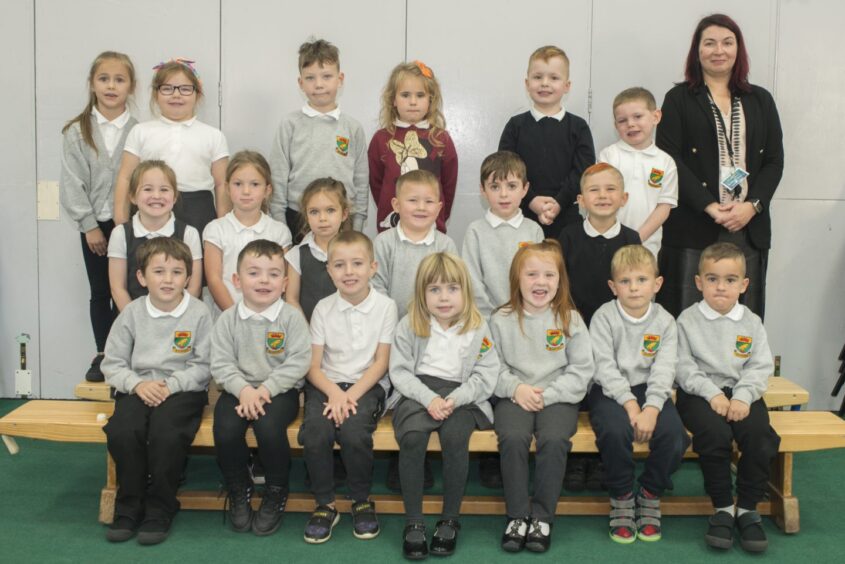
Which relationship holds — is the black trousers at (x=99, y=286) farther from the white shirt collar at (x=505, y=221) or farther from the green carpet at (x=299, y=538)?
the white shirt collar at (x=505, y=221)

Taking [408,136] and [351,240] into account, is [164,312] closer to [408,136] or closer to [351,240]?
[351,240]

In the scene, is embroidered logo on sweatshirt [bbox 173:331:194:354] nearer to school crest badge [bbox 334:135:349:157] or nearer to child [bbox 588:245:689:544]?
school crest badge [bbox 334:135:349:157]

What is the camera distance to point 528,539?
9.15 feet

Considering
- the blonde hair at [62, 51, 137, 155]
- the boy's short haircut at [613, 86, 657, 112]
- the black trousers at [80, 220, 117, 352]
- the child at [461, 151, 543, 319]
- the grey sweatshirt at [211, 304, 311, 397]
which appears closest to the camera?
the grey sweatshirt at [211, 304, 311, 397]

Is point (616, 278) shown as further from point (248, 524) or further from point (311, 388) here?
point (248, 524)

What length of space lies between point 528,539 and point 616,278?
101cm

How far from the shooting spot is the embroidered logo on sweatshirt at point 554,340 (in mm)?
3053

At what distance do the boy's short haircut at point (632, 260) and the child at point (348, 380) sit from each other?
33.7 inches

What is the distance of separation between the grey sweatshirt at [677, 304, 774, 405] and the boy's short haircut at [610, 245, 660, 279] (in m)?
0.28

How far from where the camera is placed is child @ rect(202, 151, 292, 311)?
3.48 m

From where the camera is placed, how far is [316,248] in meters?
→ 3.44

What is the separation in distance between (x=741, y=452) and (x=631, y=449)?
1.29ft

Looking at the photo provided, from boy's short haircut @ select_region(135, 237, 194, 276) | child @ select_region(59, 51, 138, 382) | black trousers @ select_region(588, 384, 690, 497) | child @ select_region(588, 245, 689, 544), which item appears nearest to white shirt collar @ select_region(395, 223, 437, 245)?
A: child @ select_region(588, 245, 689, 544)

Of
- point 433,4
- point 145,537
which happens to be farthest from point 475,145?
point 145,537
